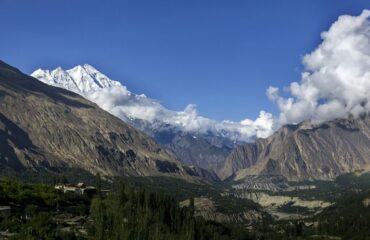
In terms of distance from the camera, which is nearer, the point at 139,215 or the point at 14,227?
the point at 14,227

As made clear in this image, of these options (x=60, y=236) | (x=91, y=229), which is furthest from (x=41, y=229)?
(x=91, y=229)

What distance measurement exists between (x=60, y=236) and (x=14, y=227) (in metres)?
14.6

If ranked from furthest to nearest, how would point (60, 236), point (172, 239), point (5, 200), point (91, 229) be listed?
point (5, 200)
point (172, 239)
point (91, 229)
point (60, 236)

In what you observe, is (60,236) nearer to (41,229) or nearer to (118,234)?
(41,229)

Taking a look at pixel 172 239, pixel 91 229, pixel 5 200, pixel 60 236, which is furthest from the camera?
pixel 5 200

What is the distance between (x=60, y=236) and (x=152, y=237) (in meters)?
31.3

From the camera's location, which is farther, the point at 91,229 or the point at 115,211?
the point at 115,211

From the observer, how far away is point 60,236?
506 ft

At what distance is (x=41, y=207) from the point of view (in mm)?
199125

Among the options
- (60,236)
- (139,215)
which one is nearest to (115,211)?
(139,215)

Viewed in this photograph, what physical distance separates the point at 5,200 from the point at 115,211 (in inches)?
1579

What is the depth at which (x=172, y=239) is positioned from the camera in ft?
602

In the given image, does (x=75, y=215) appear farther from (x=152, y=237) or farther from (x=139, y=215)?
(x=152, y=237)

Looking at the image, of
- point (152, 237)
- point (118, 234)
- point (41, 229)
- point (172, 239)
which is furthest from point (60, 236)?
point (172, 239)
